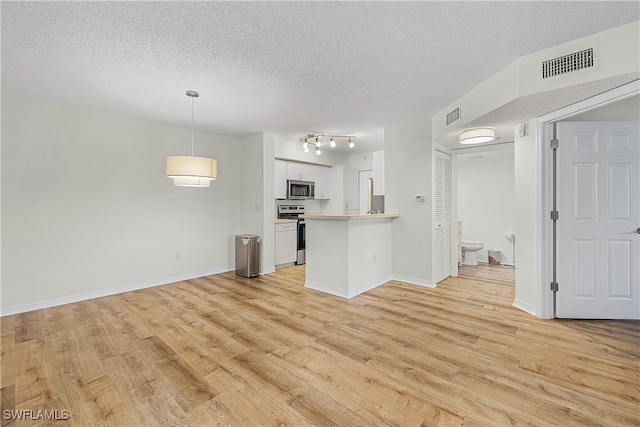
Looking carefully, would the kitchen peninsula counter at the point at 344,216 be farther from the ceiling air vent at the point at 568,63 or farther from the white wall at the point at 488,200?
the white wall at the point at 488,200

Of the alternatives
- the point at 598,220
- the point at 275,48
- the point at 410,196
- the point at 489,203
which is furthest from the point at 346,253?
the point at 489,203

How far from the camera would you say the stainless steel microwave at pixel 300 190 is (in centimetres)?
577

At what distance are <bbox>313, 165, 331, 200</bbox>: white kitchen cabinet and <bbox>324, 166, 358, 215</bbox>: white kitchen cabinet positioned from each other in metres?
0.10

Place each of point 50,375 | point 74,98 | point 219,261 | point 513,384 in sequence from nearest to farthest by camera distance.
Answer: point 513,384
point 50,375
point 74,98
point 219,261

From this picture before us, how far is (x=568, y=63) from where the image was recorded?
2.26 m

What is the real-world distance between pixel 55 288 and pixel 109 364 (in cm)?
216

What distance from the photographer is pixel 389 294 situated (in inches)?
151

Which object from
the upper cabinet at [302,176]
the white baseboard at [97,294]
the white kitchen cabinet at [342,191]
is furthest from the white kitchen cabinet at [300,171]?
the white baseboard at [97,294]

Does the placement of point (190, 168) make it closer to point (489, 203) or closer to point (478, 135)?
point (478, 135)

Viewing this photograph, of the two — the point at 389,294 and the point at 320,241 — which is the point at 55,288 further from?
the point at 389,294

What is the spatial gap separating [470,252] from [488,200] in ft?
4.18

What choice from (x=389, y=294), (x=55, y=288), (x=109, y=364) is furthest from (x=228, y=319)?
(x=55, y=288)

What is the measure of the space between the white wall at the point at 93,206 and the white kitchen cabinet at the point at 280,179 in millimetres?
1057

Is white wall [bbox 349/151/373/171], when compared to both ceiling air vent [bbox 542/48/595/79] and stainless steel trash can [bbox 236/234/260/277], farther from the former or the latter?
ceiling air vent [bbox 542/48/595/79]
